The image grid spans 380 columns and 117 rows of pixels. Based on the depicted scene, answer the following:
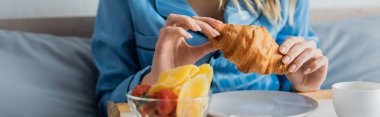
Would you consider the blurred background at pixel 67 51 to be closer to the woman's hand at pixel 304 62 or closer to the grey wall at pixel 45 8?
the grey wall at pixel 45 8

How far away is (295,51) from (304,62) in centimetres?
5

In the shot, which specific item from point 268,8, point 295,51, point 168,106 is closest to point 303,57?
point 295,51

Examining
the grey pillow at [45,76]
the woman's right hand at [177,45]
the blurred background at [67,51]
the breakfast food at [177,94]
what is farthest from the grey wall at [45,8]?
the breakfast food at [177,94]

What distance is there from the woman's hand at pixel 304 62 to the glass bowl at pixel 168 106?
0.28 m

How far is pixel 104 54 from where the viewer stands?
1.20 meters

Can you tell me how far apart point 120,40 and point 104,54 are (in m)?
0.05

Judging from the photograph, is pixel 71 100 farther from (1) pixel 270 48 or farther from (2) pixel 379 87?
(2) pixel 379 87

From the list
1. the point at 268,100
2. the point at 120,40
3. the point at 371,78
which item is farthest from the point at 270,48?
the point at 371,78

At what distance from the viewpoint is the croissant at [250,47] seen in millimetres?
839

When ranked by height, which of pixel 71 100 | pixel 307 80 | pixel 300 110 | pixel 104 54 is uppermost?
pixel 300 110

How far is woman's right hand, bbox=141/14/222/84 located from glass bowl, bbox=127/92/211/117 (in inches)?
Answer: 7.8

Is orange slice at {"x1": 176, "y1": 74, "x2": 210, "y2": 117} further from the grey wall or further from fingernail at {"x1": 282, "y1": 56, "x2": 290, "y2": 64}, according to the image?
the grey wall

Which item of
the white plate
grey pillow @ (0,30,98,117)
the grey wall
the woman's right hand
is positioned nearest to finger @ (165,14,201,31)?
the woman's right hand

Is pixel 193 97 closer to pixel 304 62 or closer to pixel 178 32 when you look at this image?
pixel 178 32
